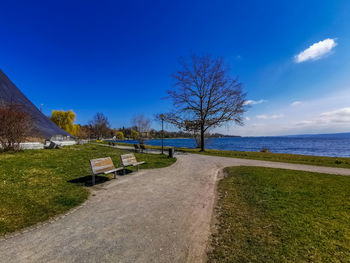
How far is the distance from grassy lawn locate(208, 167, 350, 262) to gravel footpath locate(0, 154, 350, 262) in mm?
434

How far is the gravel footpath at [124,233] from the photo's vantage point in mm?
2324

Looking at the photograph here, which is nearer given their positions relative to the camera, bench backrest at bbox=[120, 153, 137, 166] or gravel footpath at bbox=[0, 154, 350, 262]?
gravel footpath at bbox=[0, 154, 350, 262]

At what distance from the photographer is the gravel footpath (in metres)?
2.32

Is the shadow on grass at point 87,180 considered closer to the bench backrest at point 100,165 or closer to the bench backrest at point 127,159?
the bench backrest at point 100,165

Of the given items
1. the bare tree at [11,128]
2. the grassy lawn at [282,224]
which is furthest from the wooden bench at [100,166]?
the bare tree at [11,128]

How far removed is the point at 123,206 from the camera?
4.01 m

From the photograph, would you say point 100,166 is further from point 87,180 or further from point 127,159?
point 127,159

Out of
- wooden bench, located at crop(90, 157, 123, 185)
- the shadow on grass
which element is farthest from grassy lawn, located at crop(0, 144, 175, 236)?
wooden bench, located at crop(90, 157, 123, 185)

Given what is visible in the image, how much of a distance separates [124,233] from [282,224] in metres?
3.01

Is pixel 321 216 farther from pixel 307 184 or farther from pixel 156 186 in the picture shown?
pixel 156 186

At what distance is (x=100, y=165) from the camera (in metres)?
6.00

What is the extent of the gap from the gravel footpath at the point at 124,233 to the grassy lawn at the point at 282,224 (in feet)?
1.42

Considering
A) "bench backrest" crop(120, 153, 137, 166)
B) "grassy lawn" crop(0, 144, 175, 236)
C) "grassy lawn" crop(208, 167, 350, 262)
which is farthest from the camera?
"bench backrest" crop(120, 153, 137, 166)

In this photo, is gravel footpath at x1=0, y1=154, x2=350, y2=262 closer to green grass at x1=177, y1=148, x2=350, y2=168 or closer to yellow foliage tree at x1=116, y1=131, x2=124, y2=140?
green grass at x1=177, y1=148, x2=350, y2=168
